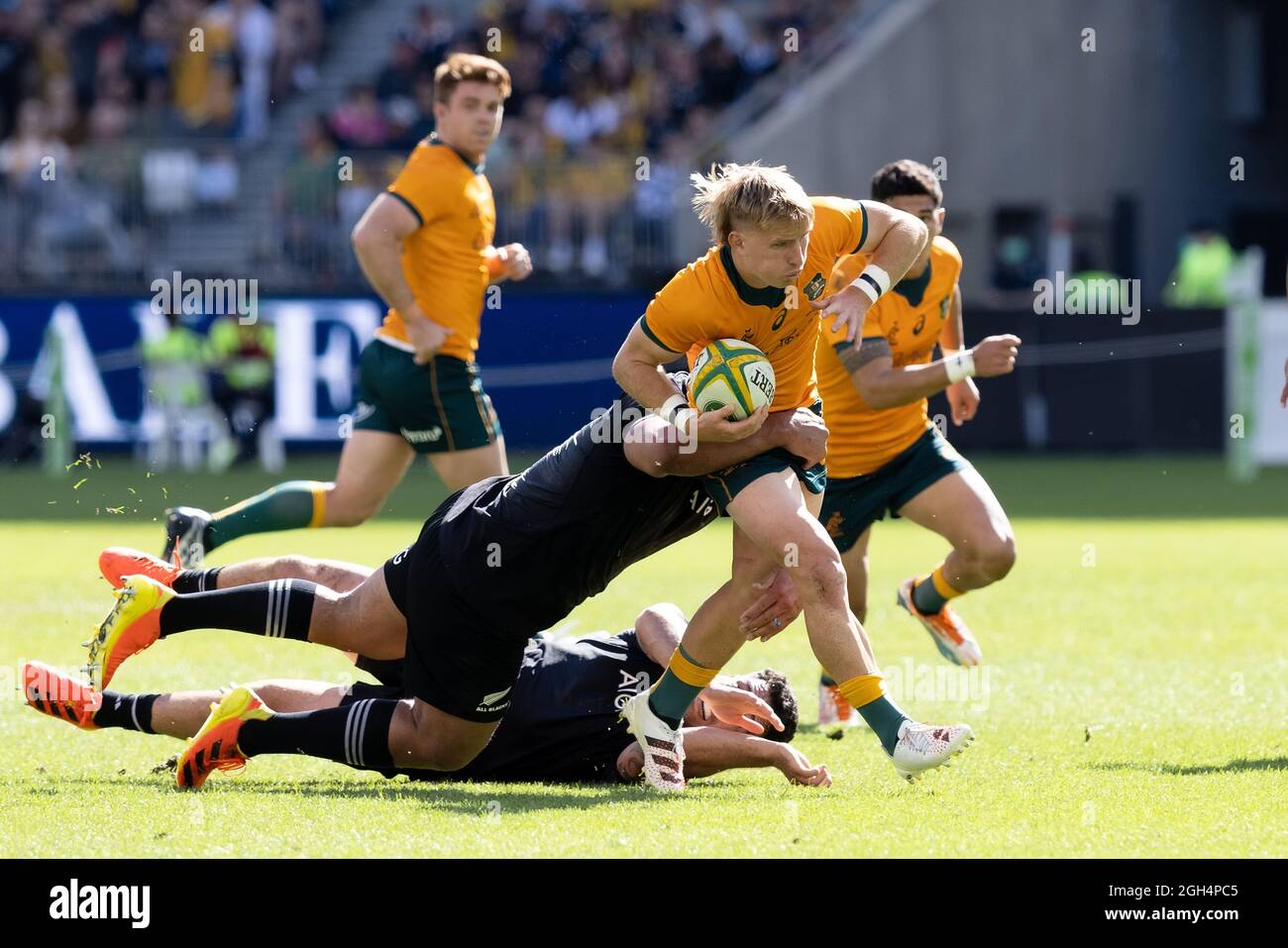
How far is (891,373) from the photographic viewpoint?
→ 779 cm

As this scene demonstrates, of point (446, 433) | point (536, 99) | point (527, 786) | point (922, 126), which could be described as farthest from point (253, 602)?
point (922, 126)

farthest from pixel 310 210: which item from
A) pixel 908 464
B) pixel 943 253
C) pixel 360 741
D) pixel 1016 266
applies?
pixel 360 741

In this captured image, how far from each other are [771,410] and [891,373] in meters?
1.52

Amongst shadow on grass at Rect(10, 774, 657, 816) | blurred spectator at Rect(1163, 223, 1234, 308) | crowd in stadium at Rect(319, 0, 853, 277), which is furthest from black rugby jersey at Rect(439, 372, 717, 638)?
blurred spectator at Rect(1163, 223, 1234, 308)

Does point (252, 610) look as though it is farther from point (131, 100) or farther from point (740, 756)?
point (131, 100)

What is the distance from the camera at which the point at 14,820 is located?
18.8ft

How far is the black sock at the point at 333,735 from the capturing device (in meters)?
6.22

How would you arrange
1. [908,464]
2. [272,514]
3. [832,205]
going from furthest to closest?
[272,514], [908,464], [832,205]

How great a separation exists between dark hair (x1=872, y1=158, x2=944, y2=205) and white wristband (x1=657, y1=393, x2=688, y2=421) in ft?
7.03

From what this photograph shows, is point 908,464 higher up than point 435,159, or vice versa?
point 435,159

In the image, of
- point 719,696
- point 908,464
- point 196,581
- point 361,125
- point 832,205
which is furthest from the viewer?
point 361,125

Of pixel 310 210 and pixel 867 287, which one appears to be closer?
pixel 867 287

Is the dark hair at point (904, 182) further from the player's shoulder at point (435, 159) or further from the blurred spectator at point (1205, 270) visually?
the blurred spectator at point (1205, 270)

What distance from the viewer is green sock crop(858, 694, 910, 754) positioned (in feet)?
20.3
